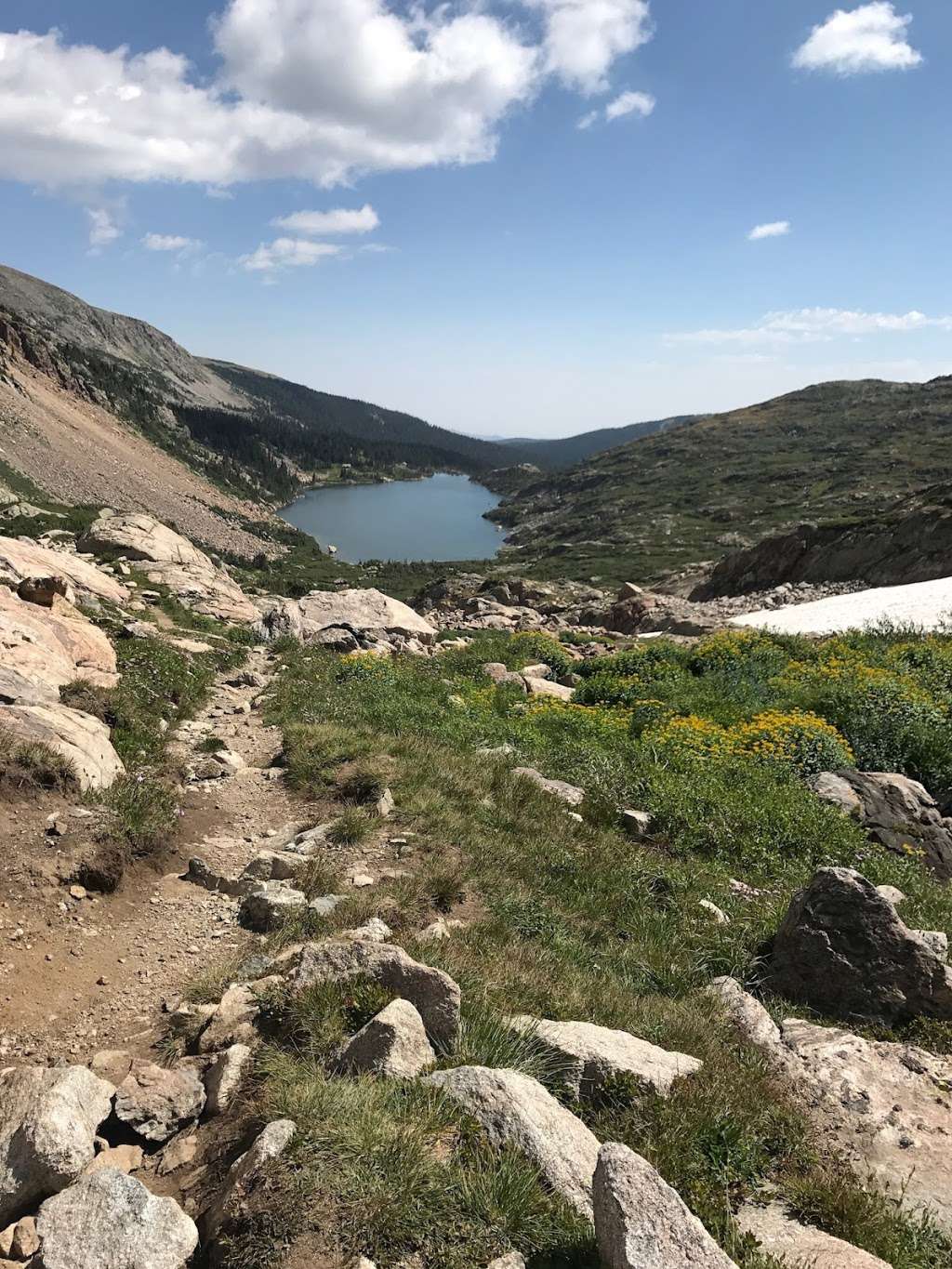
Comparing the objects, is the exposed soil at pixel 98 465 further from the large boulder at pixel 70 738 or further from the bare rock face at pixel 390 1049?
the bare rock face at pixel 390 1049

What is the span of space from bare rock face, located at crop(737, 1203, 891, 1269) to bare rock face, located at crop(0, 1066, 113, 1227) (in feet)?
10.8

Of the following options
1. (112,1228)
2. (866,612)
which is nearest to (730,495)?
(866,612)

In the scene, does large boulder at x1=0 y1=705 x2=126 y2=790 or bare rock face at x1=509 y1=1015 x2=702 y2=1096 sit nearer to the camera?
bare rock face at x1=509 y1=1015 x2=702 y2=1096

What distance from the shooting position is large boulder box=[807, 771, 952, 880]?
31.5 feet

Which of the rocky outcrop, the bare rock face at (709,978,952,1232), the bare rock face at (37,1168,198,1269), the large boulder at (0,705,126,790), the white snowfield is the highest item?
the white snowfield

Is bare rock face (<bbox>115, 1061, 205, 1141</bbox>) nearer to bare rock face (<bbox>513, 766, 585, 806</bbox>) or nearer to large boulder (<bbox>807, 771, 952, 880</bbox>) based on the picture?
bare rock face (<bbox>513, 766, 585, 806</bbox>)

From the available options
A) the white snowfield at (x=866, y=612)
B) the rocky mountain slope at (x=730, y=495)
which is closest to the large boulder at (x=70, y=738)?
the white snowfield at (x=866, y=612)

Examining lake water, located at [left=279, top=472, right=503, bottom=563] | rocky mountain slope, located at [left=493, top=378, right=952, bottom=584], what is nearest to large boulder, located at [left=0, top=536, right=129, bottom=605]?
rocky mountain slope, located at [left=493, top=378, right=952, bottom=584]

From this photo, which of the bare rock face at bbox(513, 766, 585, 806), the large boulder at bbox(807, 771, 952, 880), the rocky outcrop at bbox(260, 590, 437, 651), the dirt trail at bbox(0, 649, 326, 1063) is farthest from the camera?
the rocky outcrop at bbox(260, 590, 437, 651)

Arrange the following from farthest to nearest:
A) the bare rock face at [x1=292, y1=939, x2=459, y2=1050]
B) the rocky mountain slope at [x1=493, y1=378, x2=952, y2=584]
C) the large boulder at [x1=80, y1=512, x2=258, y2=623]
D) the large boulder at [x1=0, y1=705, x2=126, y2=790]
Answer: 1. the rocky mountain slope at [x1=493, y1=378, x2=952, y2=584]
2. the large boulder at [x1=80, y1=512, x2=258, y2=623]
3. the large boulder at [x1=0, y1=705, x2=126, y2=790]
4. the bare rock face at [x1=292, y1=939, x2=459, y2=1050]

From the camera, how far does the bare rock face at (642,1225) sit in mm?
2738

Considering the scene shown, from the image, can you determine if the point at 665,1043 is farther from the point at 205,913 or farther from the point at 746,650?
the point at 746,650

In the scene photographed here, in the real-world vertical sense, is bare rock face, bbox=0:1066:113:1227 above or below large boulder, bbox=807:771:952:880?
above

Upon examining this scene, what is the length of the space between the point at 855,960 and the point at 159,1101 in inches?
221
